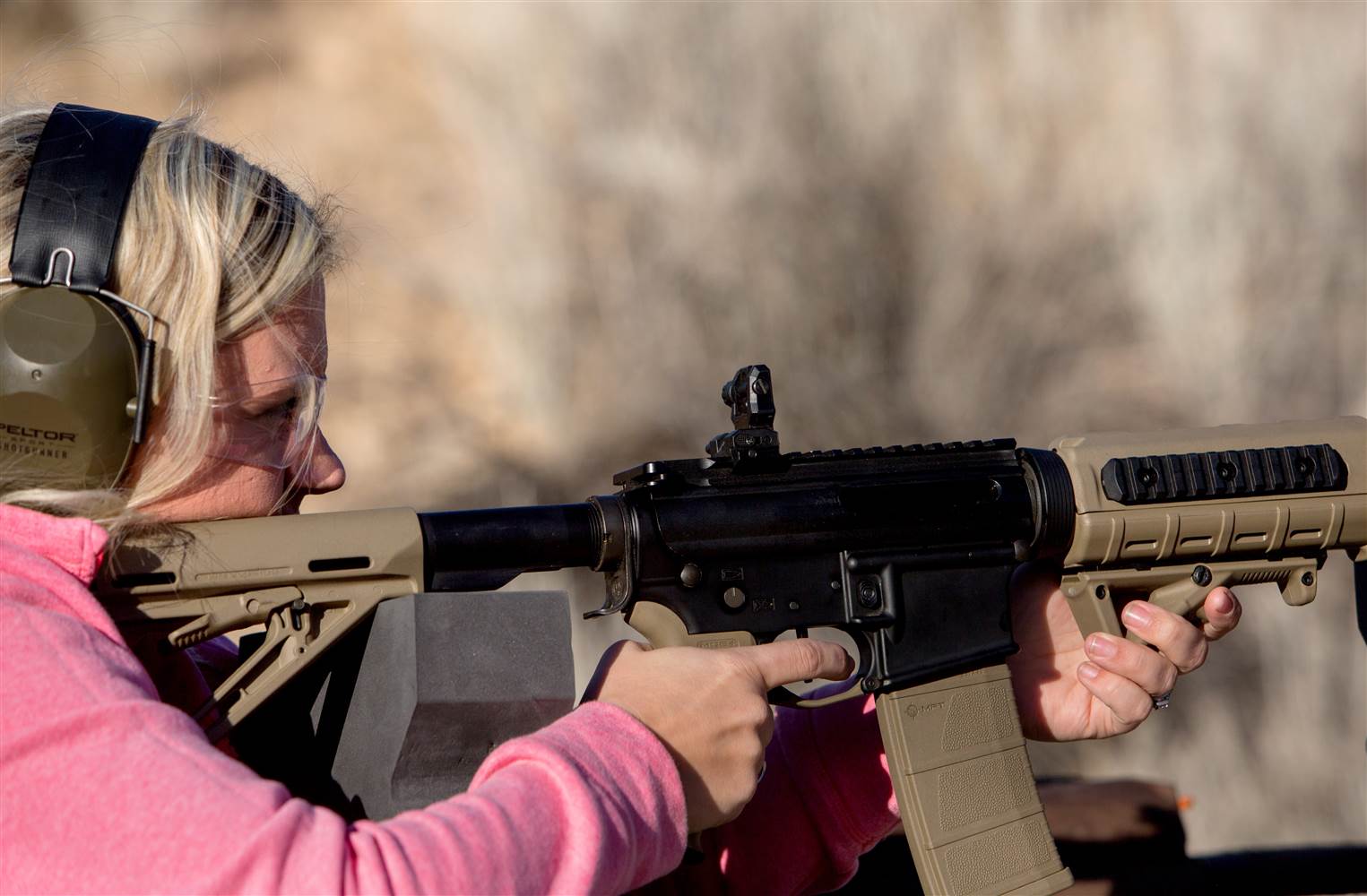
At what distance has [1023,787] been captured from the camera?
2127mm

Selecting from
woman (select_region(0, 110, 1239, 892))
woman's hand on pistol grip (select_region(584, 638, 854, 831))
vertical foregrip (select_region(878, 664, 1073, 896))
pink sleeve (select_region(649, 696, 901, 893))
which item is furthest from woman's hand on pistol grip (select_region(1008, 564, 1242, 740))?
woman's hand on pistol grip (select_region(584, 638, 854, 831))

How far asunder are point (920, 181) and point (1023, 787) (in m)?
2.98

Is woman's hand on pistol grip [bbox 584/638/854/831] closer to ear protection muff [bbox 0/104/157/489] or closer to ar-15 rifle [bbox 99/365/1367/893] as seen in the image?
ar-15 rifle [bbox 99/365/1367/893]

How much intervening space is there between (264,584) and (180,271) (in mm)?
388

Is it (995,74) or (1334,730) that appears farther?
(995,74)

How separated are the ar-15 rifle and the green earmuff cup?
162 millimetres

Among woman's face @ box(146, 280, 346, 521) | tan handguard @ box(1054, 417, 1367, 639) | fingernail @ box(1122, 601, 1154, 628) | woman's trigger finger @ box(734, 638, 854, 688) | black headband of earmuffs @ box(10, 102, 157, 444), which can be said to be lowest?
fingernail @ box(1122, 601, 1154, 628)

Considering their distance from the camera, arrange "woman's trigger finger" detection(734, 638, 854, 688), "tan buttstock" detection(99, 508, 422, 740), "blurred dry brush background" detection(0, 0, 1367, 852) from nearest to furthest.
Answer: "tan buttstock" detection(99, 508, 422, 740), "woman's trigger finger" detection(734, 638, 854, 688), "blurred dry brush background" detection(0, 0, 1367, 852)

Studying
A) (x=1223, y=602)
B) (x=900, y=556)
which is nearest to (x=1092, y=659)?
(x=1223, y=602)

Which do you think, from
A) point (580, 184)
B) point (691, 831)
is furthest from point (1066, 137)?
point (691, 831)

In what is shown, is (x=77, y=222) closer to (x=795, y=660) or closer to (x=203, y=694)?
(x=203, y=694)

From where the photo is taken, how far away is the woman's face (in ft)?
5.09

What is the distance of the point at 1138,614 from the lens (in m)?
2.23

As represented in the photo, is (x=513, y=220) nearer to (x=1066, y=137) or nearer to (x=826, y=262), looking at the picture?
(x=826, y=262)
